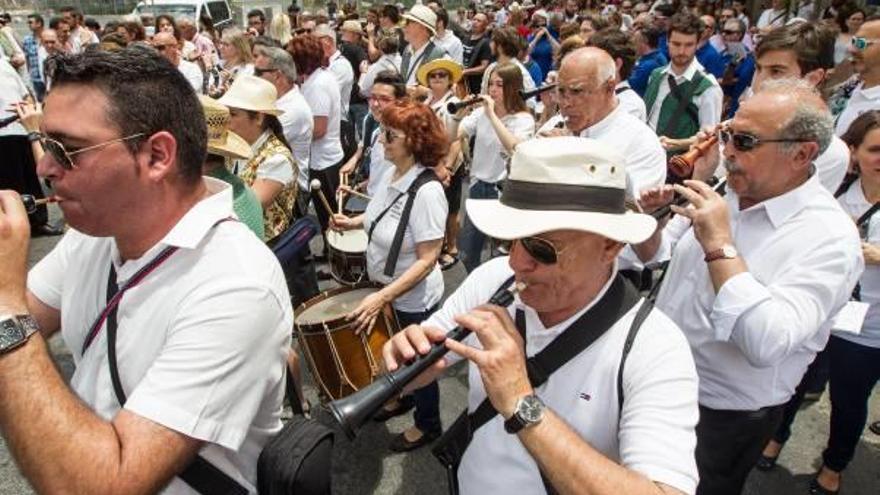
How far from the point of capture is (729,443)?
2465 millimetres

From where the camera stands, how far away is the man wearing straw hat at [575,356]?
1.51m

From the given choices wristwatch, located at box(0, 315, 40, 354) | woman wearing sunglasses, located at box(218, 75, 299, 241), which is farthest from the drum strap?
wristwatch, located at box(0, 315, 40, 354)

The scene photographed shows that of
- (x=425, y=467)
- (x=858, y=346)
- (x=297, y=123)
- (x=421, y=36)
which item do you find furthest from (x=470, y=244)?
(x=421, y=36)

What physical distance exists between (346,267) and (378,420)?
1263mm

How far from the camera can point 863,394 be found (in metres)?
3.24

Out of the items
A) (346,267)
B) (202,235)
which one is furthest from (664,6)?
(202,235)

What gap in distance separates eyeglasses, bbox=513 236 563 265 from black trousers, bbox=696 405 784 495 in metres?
1.24

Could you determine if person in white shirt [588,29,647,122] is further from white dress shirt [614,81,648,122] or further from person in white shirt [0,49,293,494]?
Result: person in white shirt [0,49,293,494]

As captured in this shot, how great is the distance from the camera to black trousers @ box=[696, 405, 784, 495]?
2.43 meters

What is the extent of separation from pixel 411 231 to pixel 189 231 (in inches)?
74.5

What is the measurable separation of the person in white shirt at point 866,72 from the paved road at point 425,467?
6.81 ft

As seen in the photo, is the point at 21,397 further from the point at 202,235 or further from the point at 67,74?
the point at 67,74

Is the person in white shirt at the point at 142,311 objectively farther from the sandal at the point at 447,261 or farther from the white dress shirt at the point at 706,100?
the sandal at the point at 447,261

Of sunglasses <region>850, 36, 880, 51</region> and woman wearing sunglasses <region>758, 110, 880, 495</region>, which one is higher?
sunglasses <region>850, 36, 880, 51</region>
